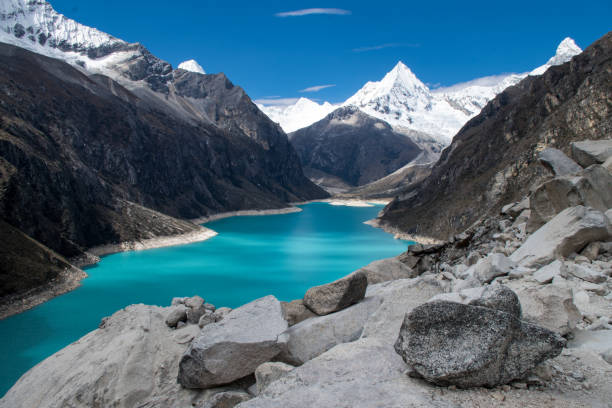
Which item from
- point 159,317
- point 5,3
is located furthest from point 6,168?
point 5,3

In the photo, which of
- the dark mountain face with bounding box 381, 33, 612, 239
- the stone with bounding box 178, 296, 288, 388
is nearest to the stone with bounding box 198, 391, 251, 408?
the stone with bounding box 178, 296, 288, 388

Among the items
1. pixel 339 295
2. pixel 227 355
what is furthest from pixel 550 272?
pixel 227 355

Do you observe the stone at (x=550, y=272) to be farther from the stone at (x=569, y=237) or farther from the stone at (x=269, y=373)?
the stone at (x=269, y=373)

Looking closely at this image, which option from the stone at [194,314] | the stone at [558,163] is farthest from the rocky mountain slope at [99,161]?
the stone at [558,163]

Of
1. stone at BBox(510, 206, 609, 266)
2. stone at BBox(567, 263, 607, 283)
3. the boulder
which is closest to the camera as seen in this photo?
stone at BBox(567, 263, 607, 283)

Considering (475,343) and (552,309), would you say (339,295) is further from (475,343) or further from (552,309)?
(475,343)

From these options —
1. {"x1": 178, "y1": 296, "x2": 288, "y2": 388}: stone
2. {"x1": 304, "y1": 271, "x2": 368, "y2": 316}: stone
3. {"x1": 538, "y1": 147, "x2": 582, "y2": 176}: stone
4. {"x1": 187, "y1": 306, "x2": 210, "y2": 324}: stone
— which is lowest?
{"x1": 187, "y1": 306, "x2": 210, "y2": 324}: stone

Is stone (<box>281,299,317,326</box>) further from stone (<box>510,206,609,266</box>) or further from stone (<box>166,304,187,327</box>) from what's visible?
stone (<box>510,206,609,266</box>)
